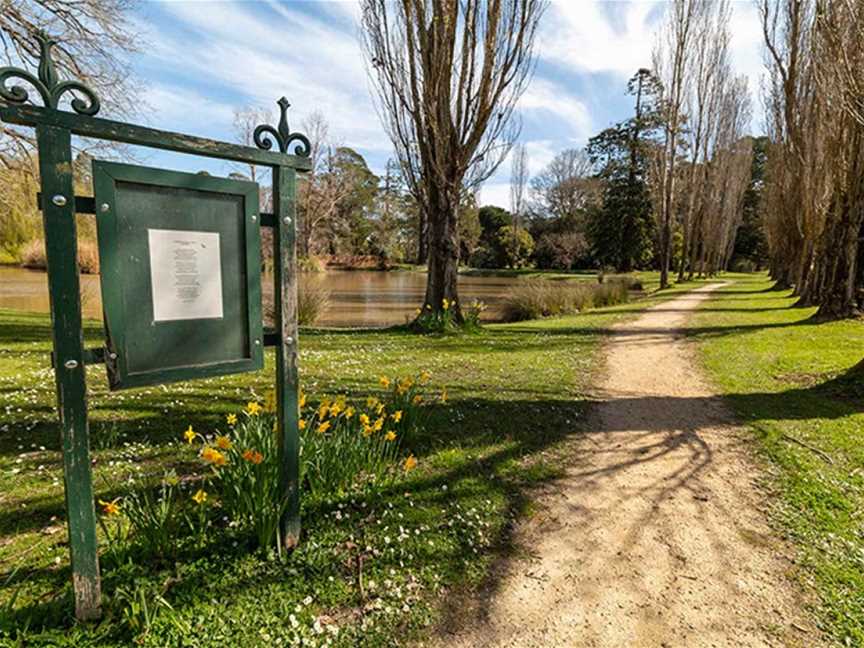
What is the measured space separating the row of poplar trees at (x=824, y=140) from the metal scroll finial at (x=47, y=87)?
336 inches

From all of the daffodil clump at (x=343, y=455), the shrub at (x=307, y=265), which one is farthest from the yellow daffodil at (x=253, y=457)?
the shrub at (x=307, y=265)

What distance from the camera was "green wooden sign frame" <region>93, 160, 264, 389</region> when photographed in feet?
5.44

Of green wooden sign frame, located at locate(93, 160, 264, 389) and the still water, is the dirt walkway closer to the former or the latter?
green wooden sign frame, located at locate(93, 160, 264, 389)

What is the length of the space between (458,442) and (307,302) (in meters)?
8.66

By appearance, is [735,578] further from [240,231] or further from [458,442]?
[240,231]

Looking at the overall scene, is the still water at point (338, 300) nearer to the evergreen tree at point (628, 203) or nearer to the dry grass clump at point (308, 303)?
the dry grass clump at point (308, 303)

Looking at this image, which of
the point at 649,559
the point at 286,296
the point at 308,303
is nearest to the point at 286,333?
the point at 286,296

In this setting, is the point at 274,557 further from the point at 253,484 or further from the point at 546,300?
the point at 546,300

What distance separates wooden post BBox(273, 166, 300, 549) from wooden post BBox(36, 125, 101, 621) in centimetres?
76

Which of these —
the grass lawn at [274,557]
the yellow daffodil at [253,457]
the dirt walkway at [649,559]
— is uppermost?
the yellow daffodil at [253,457]

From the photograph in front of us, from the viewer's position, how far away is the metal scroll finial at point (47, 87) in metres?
1.43

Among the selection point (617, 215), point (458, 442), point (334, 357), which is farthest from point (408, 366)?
point (617, 215)

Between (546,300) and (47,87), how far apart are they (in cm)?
1415

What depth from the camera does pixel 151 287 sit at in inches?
70.0
